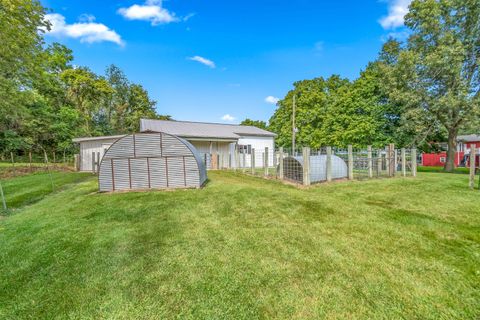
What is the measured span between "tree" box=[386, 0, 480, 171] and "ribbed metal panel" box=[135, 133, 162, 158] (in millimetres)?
16641

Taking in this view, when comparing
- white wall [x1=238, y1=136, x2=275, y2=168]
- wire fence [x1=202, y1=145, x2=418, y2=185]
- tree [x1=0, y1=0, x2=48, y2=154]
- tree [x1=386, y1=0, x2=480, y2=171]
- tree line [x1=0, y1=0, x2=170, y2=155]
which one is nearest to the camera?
tree [x1=0, y1=0, x2=48, y2=154]

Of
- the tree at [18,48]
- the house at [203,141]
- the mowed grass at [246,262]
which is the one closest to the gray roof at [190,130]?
the house at [203,141]

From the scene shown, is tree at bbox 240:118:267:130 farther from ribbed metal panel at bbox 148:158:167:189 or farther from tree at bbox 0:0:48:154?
ribbed metal panel at bbox 148:158:167:189

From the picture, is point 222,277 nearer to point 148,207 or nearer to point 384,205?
point 148,207

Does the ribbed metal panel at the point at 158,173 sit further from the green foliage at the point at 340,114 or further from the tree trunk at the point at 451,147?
the tree trunk at the point at 451,147

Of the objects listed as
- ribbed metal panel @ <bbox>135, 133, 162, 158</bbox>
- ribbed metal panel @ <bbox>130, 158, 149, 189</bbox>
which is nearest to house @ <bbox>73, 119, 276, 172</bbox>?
ribbed metal panel @ <bbox>135, 133, 162, 158</bbox>

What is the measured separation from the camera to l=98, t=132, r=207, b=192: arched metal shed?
8.14 m

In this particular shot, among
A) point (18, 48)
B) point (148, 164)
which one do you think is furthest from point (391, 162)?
point (18, 48)

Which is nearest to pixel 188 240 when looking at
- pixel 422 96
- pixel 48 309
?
pixel 48 309

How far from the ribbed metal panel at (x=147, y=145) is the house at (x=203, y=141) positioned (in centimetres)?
765

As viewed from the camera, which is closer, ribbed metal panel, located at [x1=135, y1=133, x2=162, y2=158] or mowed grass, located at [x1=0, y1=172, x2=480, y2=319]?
mowed grass, located at [x1=0, y1=172, x2=480, y2=319]

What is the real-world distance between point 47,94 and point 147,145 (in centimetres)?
2415

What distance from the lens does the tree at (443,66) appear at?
1407 cm

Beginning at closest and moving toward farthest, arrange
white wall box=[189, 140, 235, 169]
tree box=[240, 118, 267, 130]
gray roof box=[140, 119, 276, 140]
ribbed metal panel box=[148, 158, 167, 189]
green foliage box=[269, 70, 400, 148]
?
ribbed metal panel box=[148, 158, 167, 189] → gray roof box=[140, 119, 276, 140] → white wall box=[189, 140, 235, 169] → green foliage box=[269, 70, 400, 148] → tree box=[240, 118, 267, 130]
